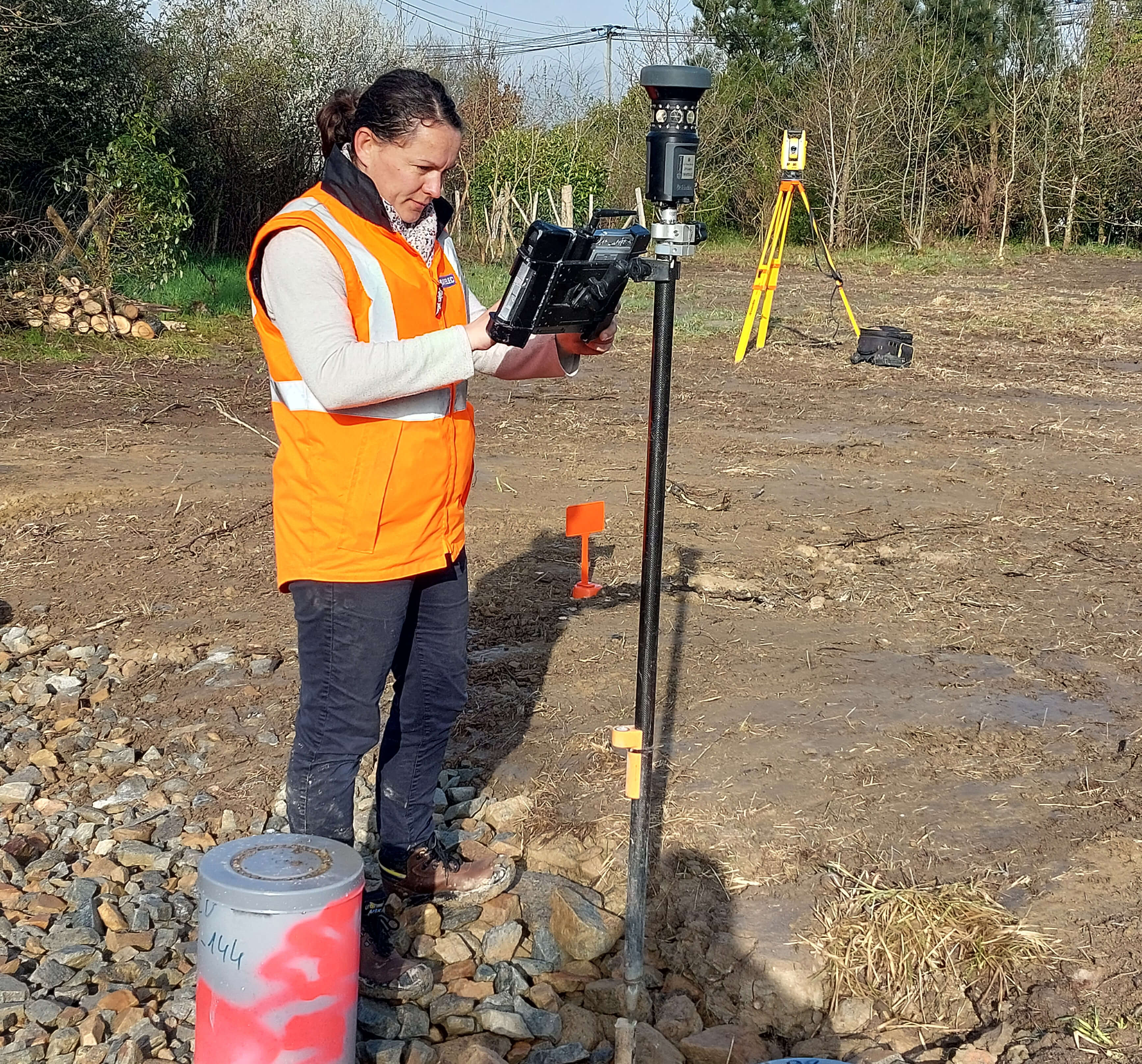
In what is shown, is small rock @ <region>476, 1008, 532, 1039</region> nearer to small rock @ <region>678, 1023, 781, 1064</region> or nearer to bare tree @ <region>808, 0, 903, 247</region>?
small rock @ <region>678, 1023, 781, 1064</region>

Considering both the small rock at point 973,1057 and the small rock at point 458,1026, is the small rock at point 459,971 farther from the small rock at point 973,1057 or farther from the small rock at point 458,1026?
the small rock at point 973,1057

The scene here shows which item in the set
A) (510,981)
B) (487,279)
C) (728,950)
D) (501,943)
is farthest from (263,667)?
(487,279)

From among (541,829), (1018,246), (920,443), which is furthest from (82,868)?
(1018,246)

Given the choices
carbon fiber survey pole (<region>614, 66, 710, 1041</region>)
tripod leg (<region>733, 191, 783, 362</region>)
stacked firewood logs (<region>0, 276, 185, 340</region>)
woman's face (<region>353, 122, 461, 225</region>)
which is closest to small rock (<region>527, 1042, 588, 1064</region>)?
carbon fiber survey pole (<region>614, 66, 710, 1041</region>)

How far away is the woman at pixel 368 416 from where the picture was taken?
8.10 ft

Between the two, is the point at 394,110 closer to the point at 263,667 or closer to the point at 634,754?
the point at 634,754

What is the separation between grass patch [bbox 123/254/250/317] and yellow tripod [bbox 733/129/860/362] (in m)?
4.96

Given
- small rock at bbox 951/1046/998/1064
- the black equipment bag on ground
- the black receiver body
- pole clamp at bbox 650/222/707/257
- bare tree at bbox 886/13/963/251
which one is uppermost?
bare tree at bbox 886/13/963/251

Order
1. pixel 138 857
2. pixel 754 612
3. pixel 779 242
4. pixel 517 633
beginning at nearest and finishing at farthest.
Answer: pixel 138 857 < pixel 517 633 < pixel 754 612 < pixel 779 242

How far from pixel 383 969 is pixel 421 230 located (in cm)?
172

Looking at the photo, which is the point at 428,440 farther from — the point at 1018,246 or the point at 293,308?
the point at 1018,246

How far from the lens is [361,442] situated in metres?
2.59

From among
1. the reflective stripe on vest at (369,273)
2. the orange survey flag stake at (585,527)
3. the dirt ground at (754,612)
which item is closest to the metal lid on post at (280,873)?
the reflective stripe on vest at (369,273)

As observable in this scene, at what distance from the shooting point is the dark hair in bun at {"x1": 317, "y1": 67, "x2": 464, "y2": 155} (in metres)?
2.56
